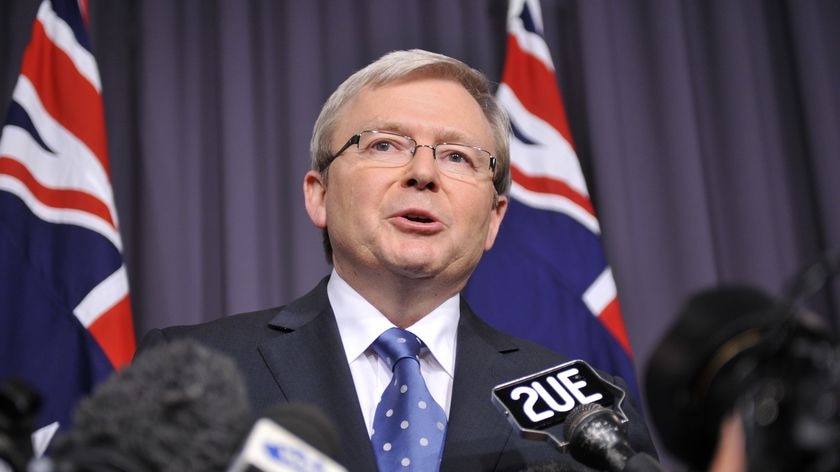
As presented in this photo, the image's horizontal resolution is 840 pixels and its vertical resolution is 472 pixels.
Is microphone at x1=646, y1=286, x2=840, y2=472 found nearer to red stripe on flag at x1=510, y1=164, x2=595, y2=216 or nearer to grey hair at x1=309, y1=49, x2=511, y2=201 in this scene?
grey hair at x1=309, y1=49, x2=511, y2=201

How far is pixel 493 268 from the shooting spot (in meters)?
2.74

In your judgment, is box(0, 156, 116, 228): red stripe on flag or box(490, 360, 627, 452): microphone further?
box(0, 156, 116, 228): red stripe on flag

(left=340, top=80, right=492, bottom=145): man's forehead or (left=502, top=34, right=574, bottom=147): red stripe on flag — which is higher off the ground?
(left=340, top=80, right=492, bottom=145): man's forehead

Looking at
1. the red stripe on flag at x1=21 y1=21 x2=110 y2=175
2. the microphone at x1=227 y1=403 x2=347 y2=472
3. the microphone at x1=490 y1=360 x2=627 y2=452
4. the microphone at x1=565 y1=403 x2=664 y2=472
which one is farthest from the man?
the red stripe on flag at x1=21 y1=21 x2=110 y2=175

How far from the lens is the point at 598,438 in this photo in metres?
0.98

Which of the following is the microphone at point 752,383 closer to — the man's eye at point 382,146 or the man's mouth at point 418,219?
the man's mouth at point 418,219

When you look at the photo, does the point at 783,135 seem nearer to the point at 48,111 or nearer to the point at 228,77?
the point at 228,77

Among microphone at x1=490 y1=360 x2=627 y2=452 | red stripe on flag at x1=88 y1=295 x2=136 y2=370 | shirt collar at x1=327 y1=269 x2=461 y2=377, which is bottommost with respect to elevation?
red stripe on flag at x1=88 y1=295 x2=136 y2=370

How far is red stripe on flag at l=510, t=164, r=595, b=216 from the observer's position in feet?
9.03

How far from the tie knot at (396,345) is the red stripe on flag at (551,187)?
126cm

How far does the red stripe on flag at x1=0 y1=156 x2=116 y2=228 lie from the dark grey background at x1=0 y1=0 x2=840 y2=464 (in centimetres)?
35

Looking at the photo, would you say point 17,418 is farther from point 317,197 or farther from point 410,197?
point 317,197

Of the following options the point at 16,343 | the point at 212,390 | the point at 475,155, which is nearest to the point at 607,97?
the point at 475,155

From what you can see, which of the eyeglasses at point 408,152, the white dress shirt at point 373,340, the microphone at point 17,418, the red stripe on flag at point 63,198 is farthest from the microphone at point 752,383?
the red stripe on flag at point 63,198
